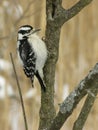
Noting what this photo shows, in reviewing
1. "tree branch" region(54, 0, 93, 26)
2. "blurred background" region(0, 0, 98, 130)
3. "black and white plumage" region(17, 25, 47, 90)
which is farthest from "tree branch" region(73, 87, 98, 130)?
"blurred background" region(0, 0, 98, 130)

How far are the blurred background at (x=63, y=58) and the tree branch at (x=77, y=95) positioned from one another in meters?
1.84

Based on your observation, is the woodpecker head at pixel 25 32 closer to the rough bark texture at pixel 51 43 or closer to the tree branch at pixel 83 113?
the rough bark texture at pixel 51 43

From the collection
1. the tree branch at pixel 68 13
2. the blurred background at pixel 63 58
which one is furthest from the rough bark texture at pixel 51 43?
the blurred background at pixel 63 58

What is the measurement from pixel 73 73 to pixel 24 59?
1.33 meters

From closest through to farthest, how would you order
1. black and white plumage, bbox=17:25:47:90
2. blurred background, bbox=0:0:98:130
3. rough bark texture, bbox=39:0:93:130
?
rough bark texture, bbox=39:0:93:130 < black and white plumage, bbox=17:25:47:90 < blurred background, bbox=0:0:98:130

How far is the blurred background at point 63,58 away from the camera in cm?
263

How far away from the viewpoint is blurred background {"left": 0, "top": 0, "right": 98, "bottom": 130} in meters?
2.63

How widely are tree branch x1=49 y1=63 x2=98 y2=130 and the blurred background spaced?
184 centimetres

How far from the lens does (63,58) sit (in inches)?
107

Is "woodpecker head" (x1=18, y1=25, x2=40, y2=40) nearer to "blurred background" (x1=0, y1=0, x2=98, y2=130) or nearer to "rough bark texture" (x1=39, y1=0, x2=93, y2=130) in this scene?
"rough bark texture" (x1=39, y1=0, x2=93, y2=130)

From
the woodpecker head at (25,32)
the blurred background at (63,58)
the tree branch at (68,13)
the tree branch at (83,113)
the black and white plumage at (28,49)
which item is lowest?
the blurred background at (63,58)

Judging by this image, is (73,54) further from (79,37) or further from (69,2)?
(69,2)

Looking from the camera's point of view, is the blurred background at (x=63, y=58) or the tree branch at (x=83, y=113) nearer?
the tree branch at (x=83, y=113)

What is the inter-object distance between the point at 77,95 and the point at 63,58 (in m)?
2.06
